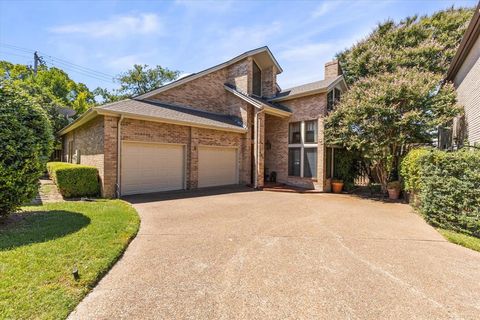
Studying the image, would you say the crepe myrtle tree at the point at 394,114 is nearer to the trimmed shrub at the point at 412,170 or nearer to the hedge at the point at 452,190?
the trimmed shrub at the point at 412,170

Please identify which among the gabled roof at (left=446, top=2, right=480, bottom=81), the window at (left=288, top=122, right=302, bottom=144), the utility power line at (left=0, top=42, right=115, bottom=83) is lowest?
the window at (left=288, top=122, right=302, bottom=144)

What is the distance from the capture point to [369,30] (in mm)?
19703

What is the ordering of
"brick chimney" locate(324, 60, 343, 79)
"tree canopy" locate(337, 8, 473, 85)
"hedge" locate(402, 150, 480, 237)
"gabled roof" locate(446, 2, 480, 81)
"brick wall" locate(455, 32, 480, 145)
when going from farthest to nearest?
"tree canopy" locate(337, 8, 473, 85) → "brick chimney" locate(324, 60, 343, 79) → "brick wall" locate(455, 32, 480, 145) → "gabled roof" locate(446, 2, 480, 81) → "hedge" locate(402, 150, 480, 237)

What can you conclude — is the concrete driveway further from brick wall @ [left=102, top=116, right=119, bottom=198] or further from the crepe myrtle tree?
the crepe myrtle tree

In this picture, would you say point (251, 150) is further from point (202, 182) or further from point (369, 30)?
point (369, 30)

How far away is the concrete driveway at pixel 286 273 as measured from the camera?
2.63 m

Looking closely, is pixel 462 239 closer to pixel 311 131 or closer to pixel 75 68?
pixel 311 131

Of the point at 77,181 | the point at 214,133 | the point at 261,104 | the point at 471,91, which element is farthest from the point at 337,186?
the point at 77,181

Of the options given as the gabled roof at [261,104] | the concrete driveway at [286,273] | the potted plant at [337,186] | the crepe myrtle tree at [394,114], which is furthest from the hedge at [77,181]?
the potted plant at [337,186]

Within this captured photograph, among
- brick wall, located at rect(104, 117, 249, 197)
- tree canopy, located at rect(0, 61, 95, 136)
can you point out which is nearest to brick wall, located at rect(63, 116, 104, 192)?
brick wall, located at rect(104, 117, 249, 197)

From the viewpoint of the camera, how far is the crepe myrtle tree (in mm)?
9617

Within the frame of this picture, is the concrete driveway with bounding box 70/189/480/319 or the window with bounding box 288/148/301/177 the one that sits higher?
the window with bounding box 288/148/301/177

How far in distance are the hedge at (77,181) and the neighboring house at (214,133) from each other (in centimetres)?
55

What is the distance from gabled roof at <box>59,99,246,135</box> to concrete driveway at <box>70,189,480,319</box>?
4719 mm
